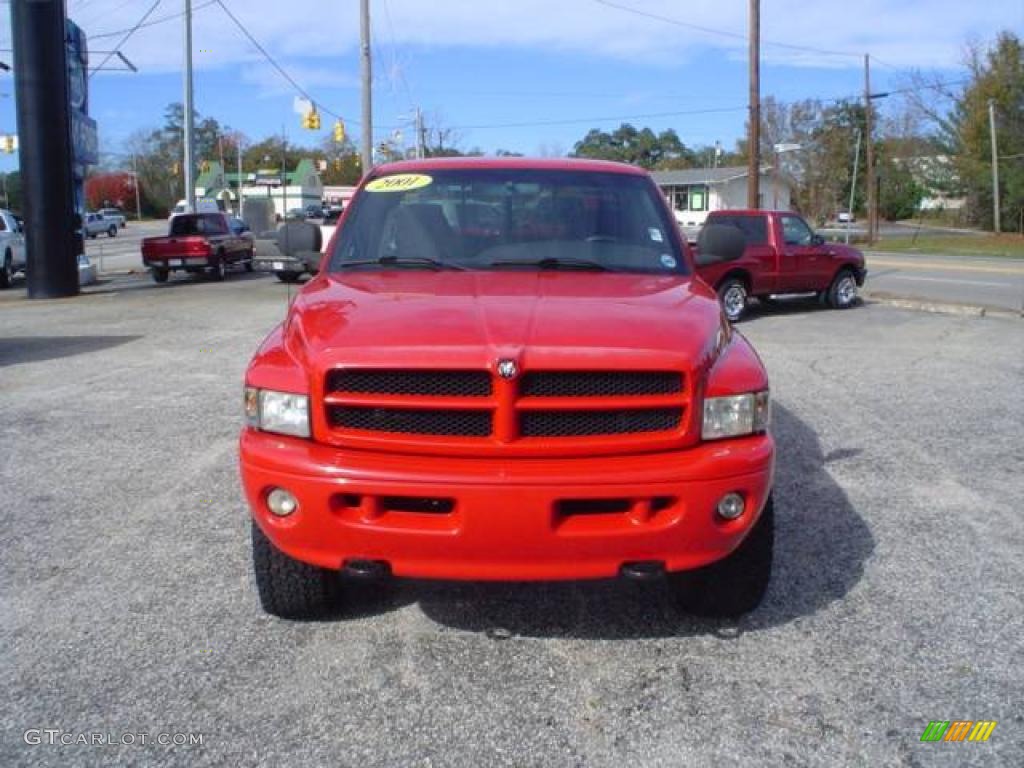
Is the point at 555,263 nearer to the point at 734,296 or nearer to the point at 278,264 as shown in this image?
the point at 734,296

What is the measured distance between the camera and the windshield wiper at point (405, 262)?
14.1 feet

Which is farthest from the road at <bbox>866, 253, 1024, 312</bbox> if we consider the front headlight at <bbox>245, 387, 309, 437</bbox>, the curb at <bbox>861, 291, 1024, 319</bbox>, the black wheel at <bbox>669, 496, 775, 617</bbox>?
the front headlight at <bbox>245, 387, 309, 437</bbox>

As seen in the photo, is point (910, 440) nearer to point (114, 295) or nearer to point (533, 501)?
point (533, 501)

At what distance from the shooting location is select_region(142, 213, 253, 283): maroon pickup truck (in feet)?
76.8

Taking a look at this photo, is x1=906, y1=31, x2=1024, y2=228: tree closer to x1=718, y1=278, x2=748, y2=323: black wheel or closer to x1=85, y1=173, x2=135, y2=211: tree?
x1=718, y1=278, x2=748, y2=323: black wheel

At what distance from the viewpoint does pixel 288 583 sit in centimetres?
365

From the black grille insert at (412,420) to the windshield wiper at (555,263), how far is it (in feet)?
4.11

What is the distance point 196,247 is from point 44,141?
5.14m

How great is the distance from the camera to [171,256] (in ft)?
76.9

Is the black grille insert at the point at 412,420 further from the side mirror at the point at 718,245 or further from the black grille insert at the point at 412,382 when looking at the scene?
the side mirror at the point at 718,245

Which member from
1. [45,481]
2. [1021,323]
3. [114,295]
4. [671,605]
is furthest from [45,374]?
[1021,323]

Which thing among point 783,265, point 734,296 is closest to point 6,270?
point 734,296

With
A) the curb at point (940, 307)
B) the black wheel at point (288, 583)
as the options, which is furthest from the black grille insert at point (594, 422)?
the curb at point (940, 307)

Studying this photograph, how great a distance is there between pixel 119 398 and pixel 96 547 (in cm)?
408
